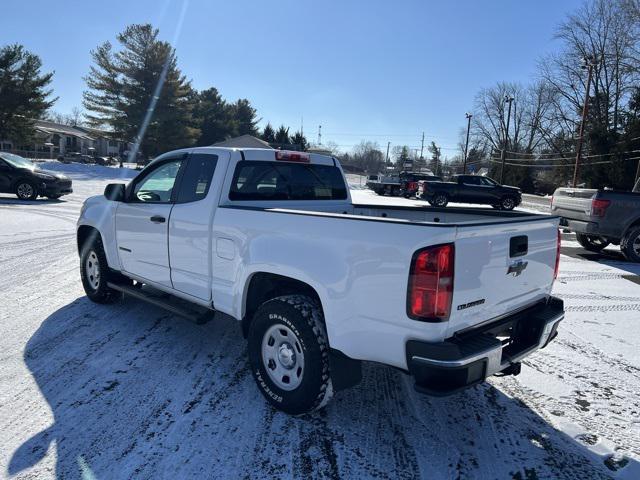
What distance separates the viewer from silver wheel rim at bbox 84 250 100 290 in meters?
5.28

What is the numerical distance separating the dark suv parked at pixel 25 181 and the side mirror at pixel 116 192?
12.3 metres

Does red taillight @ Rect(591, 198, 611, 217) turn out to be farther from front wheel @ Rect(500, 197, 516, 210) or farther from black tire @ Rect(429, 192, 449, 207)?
front wheel @ Rect(500, 197, 516, 210)

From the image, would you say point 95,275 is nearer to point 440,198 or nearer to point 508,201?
point 440,198

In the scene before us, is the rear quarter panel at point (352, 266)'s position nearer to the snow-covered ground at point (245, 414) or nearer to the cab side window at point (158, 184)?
the snow-covered ground at point (245, 414)

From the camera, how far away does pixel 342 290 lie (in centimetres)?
272

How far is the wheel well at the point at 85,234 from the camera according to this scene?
17.4 ft

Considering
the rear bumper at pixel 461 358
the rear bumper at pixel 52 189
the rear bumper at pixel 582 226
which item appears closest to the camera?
the rear bumper at pixel 461 358

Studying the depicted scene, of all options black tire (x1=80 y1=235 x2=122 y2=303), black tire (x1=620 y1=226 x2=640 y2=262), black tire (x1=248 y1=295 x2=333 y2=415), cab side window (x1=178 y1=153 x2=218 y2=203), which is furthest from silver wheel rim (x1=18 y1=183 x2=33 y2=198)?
black tire (x1=620 y1=226 x2=640 y2=262)

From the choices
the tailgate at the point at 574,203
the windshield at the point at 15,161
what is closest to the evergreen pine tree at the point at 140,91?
the windshield at the point at 15,161

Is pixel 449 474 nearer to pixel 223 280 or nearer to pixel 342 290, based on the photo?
pixel 342 290

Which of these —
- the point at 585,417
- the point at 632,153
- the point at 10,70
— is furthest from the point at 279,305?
the point at 10,70

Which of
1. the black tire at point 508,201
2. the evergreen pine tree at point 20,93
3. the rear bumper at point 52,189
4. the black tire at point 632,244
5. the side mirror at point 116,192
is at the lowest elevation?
the black tire at point 508,201

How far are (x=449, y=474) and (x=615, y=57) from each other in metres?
51.9

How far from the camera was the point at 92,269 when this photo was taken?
212 inches
